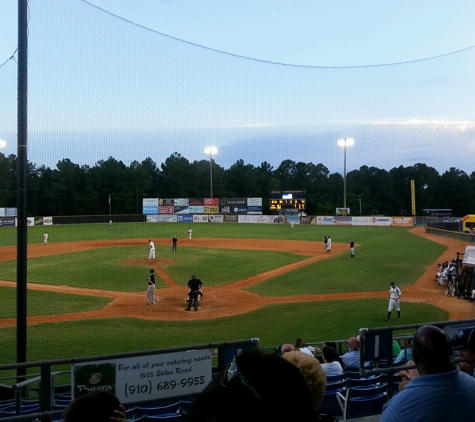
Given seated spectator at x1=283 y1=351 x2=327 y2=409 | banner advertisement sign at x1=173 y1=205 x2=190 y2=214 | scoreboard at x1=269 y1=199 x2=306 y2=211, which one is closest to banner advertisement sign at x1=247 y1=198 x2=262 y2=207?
scoreboard at x1=269 y1=199 x2=306 y2=211

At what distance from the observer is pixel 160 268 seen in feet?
80.3

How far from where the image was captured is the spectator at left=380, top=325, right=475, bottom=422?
200 cm

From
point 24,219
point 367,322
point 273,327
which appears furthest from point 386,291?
point 24,219

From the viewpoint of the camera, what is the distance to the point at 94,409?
1.77 meters

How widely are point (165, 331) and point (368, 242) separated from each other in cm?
2630

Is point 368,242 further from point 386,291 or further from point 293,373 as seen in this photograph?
point 293,373

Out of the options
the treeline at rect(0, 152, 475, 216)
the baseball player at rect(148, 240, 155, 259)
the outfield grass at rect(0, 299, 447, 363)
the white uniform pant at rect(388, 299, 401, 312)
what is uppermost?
the treeline at rect(0, 152, 475, 216)

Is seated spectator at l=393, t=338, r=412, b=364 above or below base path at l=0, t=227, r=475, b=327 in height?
above

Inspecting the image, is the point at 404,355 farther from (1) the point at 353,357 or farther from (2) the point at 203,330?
(2) the point at 203,330

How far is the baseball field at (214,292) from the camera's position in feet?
43.0

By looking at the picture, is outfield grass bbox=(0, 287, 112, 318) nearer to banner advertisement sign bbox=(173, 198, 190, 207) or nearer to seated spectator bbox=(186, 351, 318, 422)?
seated spectator bbox=(186, 351, 318, 422)

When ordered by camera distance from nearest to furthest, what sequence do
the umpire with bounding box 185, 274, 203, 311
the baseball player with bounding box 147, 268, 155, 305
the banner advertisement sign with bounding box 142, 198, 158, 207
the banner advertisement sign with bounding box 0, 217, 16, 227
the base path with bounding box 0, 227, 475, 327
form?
the base path with bounding box 0, 227, 475, 327
the umpire with bounding box 185, 274, 203, 311
the baseball player with bounding box 147, 268, 155, 305
the banner advertisement sign with bounding box 142, 198, 158, 207
the banner advertisement sign with bounding box 0, 217, 16, 227

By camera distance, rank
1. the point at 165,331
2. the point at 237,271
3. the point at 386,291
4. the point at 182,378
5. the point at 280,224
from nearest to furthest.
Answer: the point at 182,378, the point at 165,331, the point at 386,291, the point at 237,271, the point at 280,224

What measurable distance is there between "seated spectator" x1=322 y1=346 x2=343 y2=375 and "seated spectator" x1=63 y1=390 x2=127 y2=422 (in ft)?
14.7
